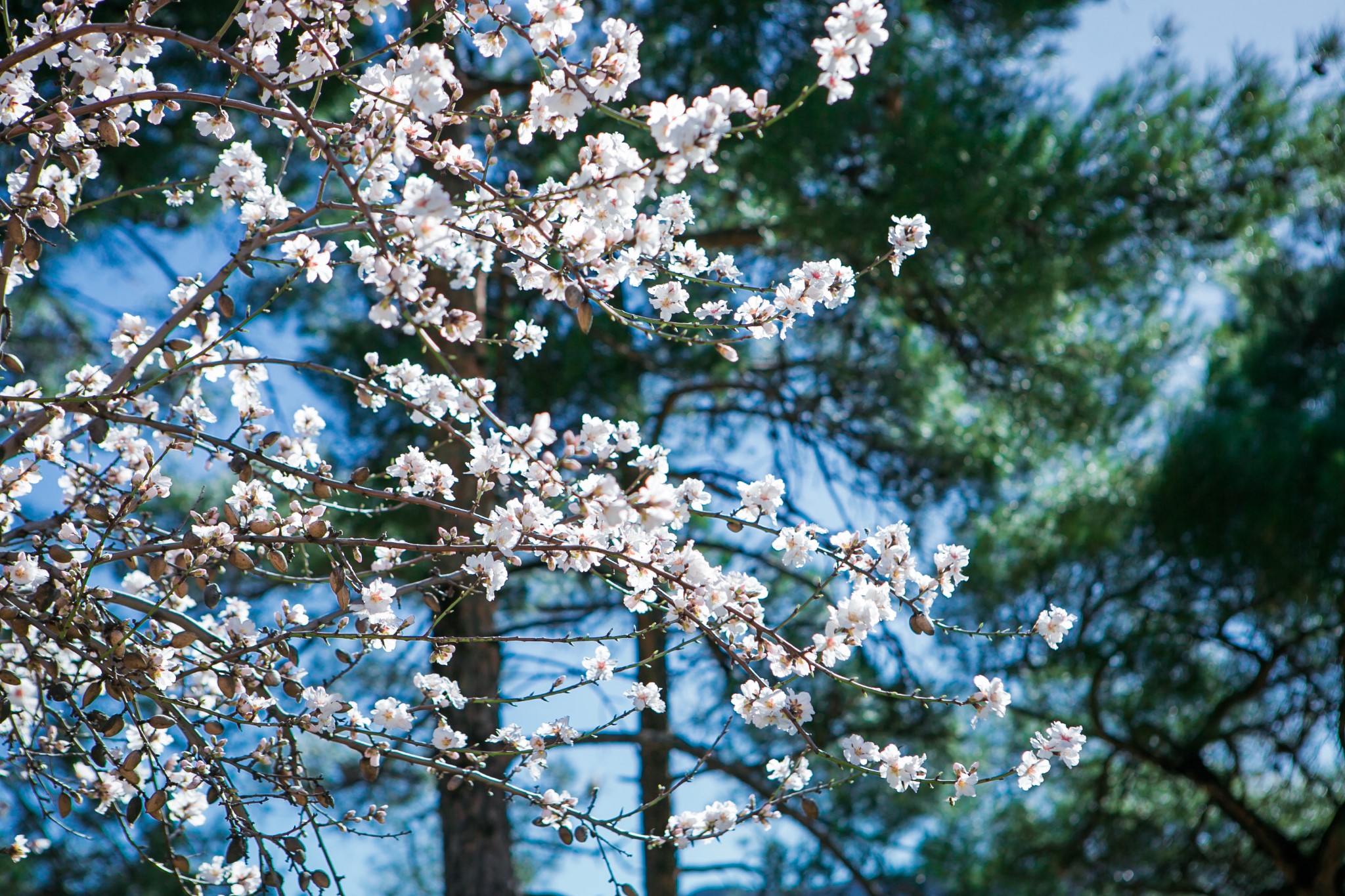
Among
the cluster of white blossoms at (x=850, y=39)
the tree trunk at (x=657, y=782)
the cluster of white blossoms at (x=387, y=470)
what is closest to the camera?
the cluster of white blossoms at (x=850, y=39)

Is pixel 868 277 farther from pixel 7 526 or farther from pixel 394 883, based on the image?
pixel 394 883

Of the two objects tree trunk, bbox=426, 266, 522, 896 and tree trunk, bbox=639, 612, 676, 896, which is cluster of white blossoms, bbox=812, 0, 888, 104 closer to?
tree trunk, bbox=426, 266, 522, 896

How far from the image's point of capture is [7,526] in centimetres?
228

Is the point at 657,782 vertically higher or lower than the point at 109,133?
higher

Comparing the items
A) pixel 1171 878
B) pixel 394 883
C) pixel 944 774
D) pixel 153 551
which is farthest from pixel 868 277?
pixel 394 883

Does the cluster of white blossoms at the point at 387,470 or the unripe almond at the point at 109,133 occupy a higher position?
the unripe almond at the point at 109,133

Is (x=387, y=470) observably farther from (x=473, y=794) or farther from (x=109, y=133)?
(x=473, y=794)

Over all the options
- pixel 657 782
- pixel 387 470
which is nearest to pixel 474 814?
pixel 657 782

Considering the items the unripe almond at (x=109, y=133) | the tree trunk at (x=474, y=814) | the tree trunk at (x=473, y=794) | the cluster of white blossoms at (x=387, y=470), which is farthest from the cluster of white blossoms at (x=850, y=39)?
the tree trunk at (x=474, y=814)

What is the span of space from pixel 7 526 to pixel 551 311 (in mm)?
3027

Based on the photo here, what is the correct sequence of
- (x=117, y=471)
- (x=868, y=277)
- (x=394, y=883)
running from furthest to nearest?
1. (x=394, y=883)
2. (x=868, y=277)
3. (x=117, y=471)

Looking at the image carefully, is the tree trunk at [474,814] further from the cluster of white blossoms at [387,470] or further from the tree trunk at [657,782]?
the cluster of white blossoms at [387,470]

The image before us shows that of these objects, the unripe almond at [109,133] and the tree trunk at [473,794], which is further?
the tree trunk at [473,794]

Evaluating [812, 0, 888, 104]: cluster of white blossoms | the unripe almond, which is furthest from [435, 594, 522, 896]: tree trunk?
[812, 0, 888, 104]: cluster of white blossoms
